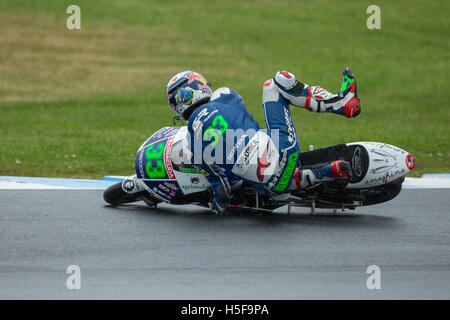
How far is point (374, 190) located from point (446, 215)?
101cm

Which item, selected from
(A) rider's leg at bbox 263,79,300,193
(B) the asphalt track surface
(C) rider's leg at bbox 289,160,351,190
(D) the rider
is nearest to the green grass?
(B) the asphalt track surface

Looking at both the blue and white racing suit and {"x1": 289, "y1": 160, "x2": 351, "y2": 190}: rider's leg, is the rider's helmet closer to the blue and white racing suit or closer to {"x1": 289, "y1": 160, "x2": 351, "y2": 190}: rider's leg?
the blue and white racing suit

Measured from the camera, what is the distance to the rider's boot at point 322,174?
22.4 feet

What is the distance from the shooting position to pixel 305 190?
23.9 feet

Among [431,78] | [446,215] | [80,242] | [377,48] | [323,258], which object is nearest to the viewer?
[323,258]

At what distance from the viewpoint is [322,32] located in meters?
25.0

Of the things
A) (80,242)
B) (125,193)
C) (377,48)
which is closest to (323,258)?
(80,242)

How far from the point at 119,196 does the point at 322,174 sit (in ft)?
7.27

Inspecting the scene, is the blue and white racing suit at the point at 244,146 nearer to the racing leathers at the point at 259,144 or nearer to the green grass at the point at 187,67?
the racing leathers at the point at 259,144

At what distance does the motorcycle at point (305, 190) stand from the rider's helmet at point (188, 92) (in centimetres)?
24

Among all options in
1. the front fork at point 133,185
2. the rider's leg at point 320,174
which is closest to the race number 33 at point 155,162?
the front fork at point 133,185

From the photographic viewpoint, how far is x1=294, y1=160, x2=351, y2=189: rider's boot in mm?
6824

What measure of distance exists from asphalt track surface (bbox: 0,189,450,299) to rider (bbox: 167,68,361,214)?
431 millimetres
